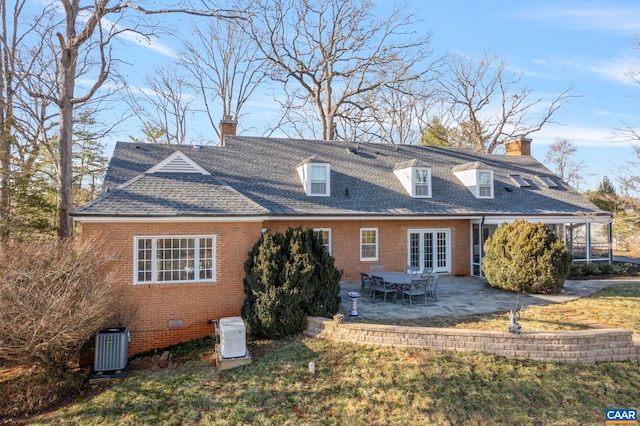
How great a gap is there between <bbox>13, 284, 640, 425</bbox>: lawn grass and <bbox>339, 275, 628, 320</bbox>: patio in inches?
84.6

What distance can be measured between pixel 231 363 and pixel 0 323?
177 inches

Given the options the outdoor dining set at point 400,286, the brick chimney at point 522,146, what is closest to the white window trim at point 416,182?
the outdoor dining set at point 400,286

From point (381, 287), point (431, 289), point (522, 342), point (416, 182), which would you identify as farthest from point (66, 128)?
point (522, 342)

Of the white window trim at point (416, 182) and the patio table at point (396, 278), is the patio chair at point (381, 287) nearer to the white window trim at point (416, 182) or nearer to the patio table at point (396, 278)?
the patio table at point (396, 278)

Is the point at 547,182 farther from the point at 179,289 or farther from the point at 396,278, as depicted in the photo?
the point at 179,289

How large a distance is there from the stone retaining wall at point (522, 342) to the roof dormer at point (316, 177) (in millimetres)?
7875

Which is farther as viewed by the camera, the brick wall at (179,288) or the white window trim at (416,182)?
the white window trim at (416,182)

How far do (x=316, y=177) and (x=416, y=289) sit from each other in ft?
21.3

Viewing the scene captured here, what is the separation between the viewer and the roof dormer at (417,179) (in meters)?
16.3

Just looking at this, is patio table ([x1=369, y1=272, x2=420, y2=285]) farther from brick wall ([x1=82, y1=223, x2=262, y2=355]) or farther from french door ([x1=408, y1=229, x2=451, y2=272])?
brick wall ([x1=82, y1=223, x2=262, y2=355])

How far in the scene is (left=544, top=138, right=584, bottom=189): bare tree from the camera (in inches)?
1554

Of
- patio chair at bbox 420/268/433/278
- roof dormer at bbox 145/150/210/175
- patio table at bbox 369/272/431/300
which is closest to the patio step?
patio table at bbox 369/272/431/300

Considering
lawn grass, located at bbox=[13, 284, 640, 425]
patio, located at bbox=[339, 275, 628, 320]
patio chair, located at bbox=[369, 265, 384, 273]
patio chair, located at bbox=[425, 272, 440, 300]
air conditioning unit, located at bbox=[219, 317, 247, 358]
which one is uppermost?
patio chair, located at bbox=[369, 265, 384, 273]

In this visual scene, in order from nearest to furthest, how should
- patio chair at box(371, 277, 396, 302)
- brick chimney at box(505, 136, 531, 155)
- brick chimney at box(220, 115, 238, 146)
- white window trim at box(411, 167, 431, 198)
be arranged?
patio chair at box(371, 277, 396, 302) → white window trim at box(411, 167, 431, 198) → brick chimney at box(220, 115, 238, 146) → brick chimney at box(505, 136, 531, 155)
